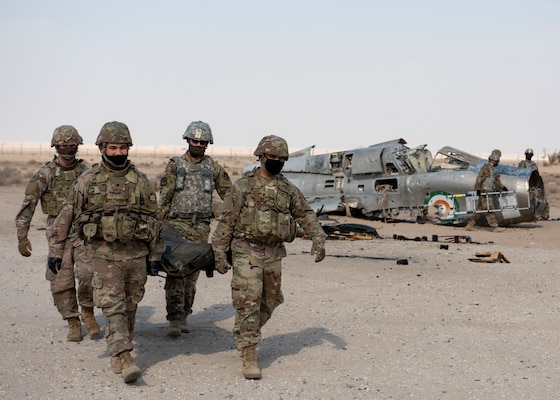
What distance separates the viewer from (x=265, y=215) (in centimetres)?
662

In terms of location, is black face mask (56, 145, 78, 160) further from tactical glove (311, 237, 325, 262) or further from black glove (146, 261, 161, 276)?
tactical glove (311, 237, 325, 262)

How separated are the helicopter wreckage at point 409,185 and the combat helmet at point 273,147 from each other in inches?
524

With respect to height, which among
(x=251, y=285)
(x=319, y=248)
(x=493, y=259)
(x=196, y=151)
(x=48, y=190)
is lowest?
(x=493, y=259)

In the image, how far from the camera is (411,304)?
31.9 feet

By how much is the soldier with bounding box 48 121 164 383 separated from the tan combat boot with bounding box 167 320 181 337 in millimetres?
1195

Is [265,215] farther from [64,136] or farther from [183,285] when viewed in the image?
[64,136]

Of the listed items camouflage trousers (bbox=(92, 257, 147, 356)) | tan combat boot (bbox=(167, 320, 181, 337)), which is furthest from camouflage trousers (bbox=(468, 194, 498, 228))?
camouflage trousers (bbox=(92, 257, 147, 356))

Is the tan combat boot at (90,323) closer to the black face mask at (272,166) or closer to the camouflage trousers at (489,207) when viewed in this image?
the black face mask at (272,166)

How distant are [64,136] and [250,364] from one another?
3052 mm

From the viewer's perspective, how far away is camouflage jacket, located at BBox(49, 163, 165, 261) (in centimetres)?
650

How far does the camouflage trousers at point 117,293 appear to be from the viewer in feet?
21.1

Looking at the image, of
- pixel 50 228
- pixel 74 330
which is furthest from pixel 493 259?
pixel 50 228

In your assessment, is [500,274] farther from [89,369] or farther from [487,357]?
[89,369]

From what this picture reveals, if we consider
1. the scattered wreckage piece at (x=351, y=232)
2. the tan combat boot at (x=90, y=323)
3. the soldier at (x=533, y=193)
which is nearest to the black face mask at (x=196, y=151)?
the tan combat boot at (x=90, y=323)
